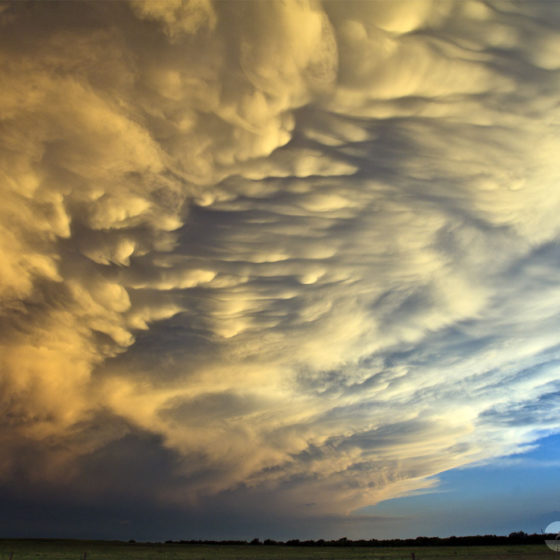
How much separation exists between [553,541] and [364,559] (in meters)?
61.9

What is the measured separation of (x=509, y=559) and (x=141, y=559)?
220 ft

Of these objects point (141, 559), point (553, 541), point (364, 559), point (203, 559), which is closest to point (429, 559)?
point (364, 559)

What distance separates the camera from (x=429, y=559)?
71.0 m

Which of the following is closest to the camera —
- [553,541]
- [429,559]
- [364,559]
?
[429,559]

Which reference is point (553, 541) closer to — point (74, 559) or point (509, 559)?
point (509, 559)

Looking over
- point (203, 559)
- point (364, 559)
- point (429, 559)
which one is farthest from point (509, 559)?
point (203, 559)

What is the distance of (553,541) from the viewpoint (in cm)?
10681

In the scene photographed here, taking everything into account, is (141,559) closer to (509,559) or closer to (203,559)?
(203,559)

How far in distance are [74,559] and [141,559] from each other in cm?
1195

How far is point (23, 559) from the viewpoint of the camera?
74438mm

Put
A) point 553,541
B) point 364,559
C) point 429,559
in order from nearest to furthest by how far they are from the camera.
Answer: point 429,559 < point 364,559 < point 553,541

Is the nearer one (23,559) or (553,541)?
(23,559)

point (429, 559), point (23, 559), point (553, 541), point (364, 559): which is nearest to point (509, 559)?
point (429, 559)

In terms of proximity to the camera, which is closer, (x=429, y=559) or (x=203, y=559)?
(x=429, y=559)
